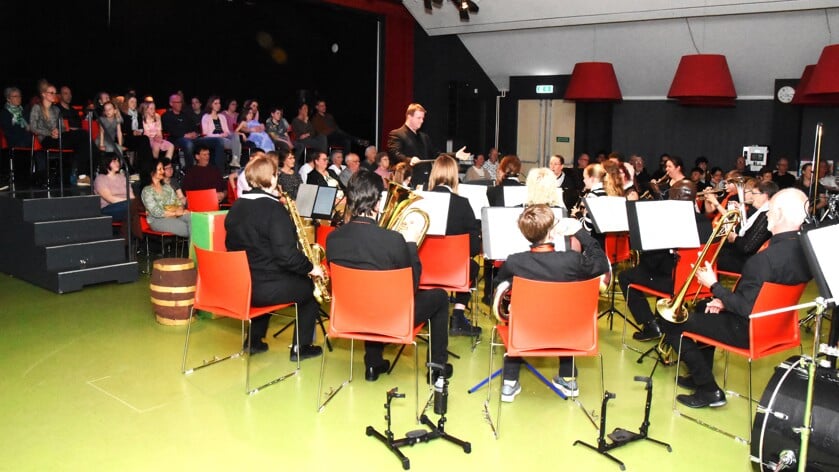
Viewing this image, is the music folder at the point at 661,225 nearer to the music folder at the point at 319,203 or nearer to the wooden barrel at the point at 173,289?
the music folder at the point at 319,203

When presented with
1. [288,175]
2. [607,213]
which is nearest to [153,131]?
[288,175]

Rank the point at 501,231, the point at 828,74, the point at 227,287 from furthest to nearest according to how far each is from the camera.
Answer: the point at 828,74 → the point at 501,231 → the point at 227,287

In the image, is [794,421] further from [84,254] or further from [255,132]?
[255,132]

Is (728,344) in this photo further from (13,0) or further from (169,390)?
(13,0)

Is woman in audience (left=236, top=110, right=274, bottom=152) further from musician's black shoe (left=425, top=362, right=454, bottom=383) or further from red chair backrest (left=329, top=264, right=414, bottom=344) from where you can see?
red chair backrest (left=329, top=264, right=414, bottom=344)

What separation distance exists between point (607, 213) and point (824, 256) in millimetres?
2966

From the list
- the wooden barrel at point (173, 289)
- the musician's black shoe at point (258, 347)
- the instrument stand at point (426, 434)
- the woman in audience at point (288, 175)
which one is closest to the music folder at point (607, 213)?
the instrument stand at point (426, 434)

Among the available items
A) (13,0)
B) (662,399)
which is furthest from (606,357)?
(13,0)

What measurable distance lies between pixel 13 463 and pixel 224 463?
1049mm

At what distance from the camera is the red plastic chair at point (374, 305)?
407 cm

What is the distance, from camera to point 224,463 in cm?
367

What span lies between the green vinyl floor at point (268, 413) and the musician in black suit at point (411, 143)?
2.10 metres

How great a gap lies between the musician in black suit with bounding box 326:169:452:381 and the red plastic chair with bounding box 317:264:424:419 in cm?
9

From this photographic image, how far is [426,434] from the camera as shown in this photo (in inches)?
153
